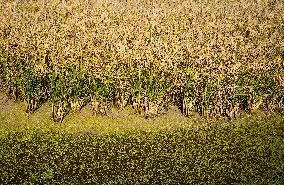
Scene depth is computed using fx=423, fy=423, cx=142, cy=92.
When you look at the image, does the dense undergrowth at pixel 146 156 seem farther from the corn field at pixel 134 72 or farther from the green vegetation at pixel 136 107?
the corn field at pixel 134 72

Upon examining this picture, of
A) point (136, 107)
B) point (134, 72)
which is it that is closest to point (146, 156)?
point (136, 107)

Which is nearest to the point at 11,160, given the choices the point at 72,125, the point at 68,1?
the point at 72,125

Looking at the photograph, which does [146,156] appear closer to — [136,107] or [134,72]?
[136,107]

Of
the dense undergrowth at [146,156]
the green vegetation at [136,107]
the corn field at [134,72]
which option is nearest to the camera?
the dense undergrowth at [146,156]

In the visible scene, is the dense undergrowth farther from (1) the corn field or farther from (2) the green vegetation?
(1) the corn field

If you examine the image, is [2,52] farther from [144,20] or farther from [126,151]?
[144,20]

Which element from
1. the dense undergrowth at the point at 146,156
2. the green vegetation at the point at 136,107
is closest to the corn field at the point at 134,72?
the green vegetation at the point at 136,107

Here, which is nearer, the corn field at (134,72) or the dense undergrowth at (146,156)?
the dense undergrowth at (146,156)

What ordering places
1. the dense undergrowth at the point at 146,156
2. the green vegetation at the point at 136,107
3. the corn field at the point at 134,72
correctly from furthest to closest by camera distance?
the corn field at the point at 134,72 < the green vegetation at the point at 136,107 < the dense undergrowth at the point at 146,156

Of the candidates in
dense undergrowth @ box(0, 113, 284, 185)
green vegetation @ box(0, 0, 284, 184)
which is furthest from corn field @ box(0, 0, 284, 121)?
dense undergrowth @ box(0, 113, 284, 185)

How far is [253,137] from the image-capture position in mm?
7688

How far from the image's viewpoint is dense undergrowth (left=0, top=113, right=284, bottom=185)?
6047mm

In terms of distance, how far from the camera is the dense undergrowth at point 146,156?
605 cm

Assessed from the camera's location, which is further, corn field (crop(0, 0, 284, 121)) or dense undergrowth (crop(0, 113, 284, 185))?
corn field (crop(0, 0, 284, 121))
